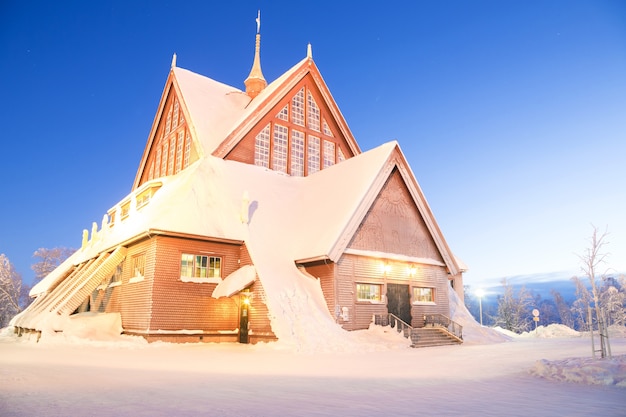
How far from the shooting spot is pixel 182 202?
21.5 m

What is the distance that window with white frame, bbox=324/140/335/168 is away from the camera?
32.2m

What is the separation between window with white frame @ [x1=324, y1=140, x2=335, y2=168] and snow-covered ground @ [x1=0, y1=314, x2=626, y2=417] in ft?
64.2

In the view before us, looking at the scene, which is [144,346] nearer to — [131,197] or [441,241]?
[131,197]

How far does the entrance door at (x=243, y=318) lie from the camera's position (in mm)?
20984

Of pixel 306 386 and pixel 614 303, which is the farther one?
pixel 614 303

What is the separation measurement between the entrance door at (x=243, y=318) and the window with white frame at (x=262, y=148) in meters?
Result: 10.2

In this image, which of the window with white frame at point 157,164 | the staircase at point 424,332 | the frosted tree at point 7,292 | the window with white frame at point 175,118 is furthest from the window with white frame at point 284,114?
the frosted tree at point 7,292

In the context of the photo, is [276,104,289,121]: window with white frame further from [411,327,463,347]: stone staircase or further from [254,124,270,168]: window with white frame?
[411,327,463,347]: stone staircase

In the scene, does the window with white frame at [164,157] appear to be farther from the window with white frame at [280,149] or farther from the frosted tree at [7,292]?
the frosted tree at [7,292]

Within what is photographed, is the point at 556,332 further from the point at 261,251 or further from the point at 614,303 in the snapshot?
the point at 261,251

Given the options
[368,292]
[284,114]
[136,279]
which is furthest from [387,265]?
[284,114]

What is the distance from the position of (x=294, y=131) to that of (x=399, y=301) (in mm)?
13942

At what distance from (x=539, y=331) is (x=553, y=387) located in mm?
28954

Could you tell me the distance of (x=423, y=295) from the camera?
24.6 metres
